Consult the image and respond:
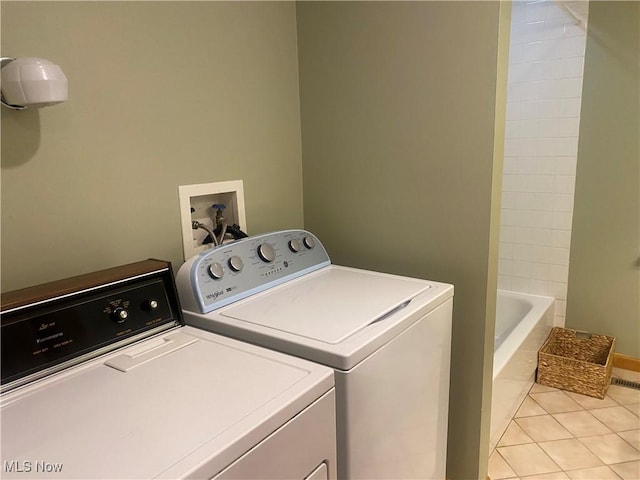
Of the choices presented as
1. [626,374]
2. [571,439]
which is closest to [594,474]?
[571,439]

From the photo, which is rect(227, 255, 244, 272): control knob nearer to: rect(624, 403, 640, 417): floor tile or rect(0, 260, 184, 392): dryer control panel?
rect(0, 260, 184, 392): dryer control panel

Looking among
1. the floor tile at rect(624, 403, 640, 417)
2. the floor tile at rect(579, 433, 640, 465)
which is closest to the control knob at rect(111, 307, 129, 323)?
the floor tile at rect(579, 433, 640, 465)

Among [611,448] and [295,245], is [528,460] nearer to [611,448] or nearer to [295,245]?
[611,448]

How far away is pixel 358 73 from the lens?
1708 mm

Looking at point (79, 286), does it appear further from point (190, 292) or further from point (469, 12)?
point (469, 12)

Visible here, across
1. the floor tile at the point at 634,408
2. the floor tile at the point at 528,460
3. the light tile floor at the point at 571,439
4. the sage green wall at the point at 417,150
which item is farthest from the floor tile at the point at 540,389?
the sage green wall at the point at 417,150

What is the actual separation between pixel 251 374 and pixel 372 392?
0.31 meters

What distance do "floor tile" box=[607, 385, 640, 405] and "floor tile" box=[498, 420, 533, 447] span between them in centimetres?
63

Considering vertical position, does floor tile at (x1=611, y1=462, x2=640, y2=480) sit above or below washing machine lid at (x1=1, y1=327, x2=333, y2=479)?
below

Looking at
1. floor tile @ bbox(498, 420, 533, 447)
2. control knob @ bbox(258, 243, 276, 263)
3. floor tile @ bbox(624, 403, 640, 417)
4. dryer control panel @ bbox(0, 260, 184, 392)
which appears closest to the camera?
dryer control panel @ bbox(0, 260, 184, 392)

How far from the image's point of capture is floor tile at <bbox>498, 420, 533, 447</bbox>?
6.89 ft

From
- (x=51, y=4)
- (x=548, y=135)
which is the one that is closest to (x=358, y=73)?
(x=51, y=4)

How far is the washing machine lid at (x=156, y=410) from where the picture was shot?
0.72 m

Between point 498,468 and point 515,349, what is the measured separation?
1.73 feet
